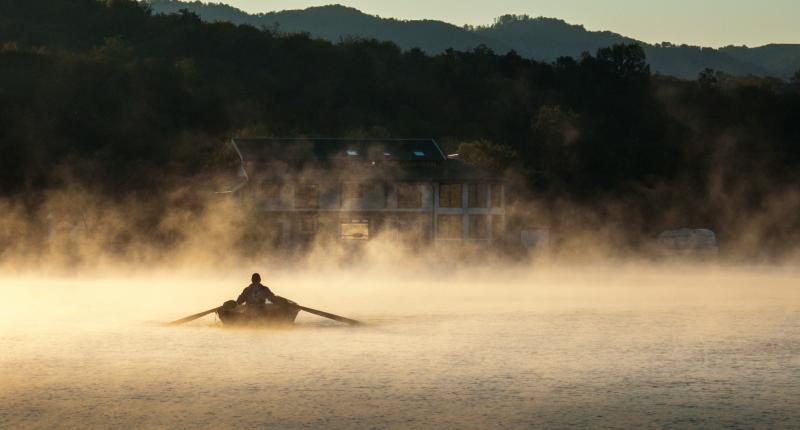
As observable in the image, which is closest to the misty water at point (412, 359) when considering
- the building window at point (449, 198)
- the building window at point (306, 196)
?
the building window at point (306, 196)

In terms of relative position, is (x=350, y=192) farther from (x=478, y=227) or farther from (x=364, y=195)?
(x=478, y=227)

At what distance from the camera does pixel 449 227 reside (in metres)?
94.6

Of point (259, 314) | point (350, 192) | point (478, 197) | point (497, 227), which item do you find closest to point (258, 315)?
point (259, 314)

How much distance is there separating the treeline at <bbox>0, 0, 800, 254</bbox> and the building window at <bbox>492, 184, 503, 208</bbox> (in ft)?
45.1

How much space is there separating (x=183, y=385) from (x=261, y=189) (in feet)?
200

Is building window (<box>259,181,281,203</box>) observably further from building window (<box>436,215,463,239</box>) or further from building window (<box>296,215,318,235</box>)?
building window (<box>436,215,463,239</box>)

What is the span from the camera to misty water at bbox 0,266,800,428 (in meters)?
27.6

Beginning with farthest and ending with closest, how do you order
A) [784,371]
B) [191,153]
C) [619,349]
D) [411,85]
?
1. [411,85]
2. [191,153]
3. [619,349]
4. [784,371]

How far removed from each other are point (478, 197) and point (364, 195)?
8.79 m

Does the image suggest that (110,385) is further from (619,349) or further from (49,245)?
(49,245)

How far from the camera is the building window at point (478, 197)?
95125 millimetres

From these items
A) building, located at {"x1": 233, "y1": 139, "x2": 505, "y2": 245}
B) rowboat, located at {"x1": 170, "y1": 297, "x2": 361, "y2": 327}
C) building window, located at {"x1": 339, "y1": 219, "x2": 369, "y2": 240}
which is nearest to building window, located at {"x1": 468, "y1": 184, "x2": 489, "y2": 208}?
building, located at {"x1": 233, "y1": 139, "x2": 505, "y2": 245}

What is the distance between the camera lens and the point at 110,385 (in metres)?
32.1

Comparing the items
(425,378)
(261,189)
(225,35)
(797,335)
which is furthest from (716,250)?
(225,35)
